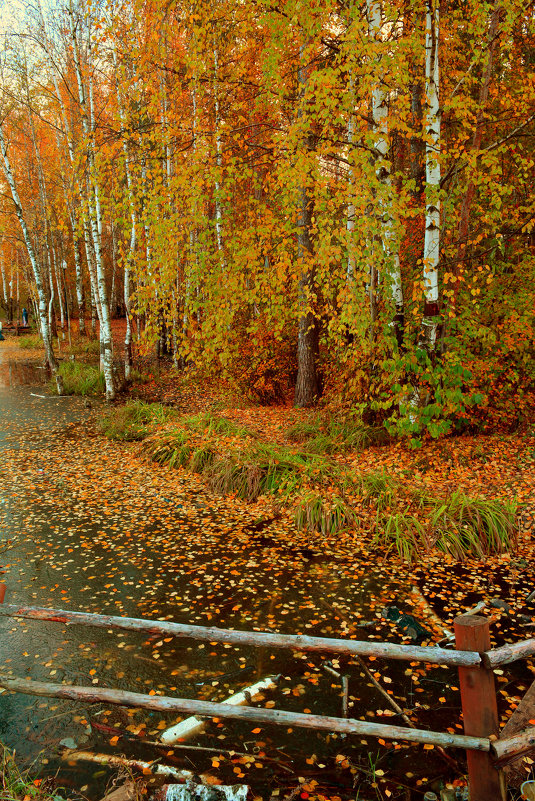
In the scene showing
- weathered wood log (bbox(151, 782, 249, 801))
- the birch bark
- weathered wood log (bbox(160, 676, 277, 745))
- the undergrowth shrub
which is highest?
the birch bark

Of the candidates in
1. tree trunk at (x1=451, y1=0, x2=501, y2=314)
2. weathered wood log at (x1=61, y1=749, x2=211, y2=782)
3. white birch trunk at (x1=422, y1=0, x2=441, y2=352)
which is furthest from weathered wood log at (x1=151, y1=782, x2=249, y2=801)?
white birch trunk at (x1=422, y1=0, x2=441, y2=352)

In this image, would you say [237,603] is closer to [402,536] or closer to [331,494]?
[402,536]

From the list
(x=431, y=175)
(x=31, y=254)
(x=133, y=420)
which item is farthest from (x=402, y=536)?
(x=31, y=254)

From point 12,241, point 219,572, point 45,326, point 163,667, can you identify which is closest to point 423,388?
point 219,572

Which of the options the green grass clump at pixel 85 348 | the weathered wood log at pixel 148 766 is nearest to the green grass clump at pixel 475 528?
the weathered wood log at pixel 148 766

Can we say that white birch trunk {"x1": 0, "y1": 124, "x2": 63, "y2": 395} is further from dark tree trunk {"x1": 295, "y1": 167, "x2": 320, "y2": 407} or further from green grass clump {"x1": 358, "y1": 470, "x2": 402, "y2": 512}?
green grass clump {"x1": 358, "y1": 470, "x2": 402, "y2": 512}

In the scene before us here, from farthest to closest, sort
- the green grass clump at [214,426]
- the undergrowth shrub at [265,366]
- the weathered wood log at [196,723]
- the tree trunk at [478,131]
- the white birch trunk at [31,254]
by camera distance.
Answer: the white birch trunk at [31,254] → the undergrowth shrub at [265,366] → the green grass clump at [214,426] → the tree trunk at [478,131] → the weathered wood log at [196,723]

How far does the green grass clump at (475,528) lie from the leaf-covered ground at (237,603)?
0.58ft

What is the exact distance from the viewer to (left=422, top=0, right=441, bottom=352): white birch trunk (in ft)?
24.1

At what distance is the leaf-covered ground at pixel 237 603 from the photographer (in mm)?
3604

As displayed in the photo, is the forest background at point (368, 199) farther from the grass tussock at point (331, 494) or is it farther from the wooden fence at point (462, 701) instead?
the wooden fence at point (462, 701)

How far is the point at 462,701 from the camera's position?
287 centimetres

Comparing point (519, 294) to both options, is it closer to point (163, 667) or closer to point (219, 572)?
point (219, 572)

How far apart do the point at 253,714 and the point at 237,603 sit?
2.50 meters
